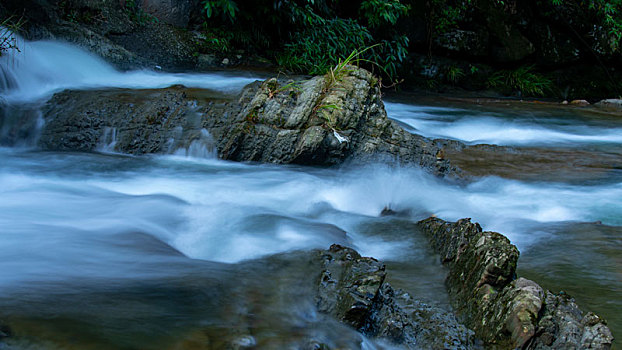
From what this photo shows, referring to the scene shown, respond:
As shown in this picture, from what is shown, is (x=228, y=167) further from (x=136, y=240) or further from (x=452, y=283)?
(x=452, y=283)

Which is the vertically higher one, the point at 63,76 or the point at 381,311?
the point at 63,76

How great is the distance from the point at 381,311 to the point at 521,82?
32.1ft

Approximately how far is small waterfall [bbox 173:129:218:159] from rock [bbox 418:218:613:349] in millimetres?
2831

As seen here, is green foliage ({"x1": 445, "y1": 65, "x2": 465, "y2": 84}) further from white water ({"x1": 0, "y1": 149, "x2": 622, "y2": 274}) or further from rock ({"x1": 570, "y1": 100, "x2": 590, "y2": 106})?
white water ({"x1": 0, "y1": 149, "x2": 622, "y2": 274})

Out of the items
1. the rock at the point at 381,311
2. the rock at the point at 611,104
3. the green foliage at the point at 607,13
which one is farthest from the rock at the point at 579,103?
the rock at the point at 381,311

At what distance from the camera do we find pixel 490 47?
10.7m

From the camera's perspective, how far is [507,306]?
2.00 meters

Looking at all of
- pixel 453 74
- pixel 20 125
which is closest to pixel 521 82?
pixel 453 74

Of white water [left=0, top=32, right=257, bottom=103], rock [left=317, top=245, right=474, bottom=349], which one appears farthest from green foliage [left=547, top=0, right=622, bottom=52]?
rock [left=317, top=245, right=474, bottom=349]

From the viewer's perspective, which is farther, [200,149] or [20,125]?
[20,125]

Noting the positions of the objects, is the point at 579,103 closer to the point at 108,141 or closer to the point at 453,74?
the point at 453,74

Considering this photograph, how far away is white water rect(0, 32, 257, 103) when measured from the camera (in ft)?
18.3

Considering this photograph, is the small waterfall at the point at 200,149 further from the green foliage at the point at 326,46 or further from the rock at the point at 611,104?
the rock at the point at 611,104

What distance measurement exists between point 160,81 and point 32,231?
14.0 ft
